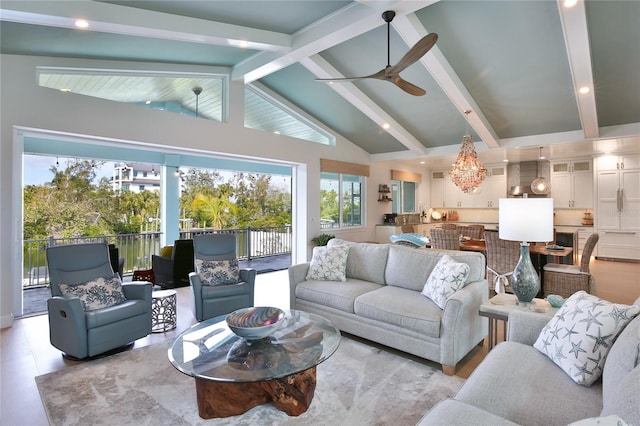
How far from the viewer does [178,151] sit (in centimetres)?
511

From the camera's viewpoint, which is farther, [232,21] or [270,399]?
[232,21]

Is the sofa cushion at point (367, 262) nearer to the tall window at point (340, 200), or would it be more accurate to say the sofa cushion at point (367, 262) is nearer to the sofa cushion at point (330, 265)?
the sofa cushion at point (330, 265)

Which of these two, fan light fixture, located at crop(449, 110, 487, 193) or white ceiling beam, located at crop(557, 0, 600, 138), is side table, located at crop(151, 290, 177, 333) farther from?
white ceiling beam, located at crop(557, 0, 600, 138)

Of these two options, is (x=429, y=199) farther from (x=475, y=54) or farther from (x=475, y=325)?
(x=475, y=325)

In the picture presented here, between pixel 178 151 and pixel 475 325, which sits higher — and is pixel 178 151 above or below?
above

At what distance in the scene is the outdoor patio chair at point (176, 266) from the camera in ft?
17.0

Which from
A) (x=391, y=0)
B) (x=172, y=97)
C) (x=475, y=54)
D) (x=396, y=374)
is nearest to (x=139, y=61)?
(x=172, y=97)

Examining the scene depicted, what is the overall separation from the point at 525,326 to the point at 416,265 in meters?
1.35

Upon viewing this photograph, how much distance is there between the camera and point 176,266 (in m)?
5.21

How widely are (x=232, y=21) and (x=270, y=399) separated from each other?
3872 mm

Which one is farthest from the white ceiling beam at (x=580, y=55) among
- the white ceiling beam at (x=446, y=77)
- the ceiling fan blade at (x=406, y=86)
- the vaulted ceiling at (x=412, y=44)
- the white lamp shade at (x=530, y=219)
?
the white lamp shade at (x=530, y=219)

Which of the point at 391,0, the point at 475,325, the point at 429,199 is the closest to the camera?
the point at 475,325

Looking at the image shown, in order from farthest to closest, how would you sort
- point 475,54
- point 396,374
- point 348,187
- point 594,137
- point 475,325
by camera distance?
1. point 348,187
2. point 594,137
3. point 475,54
4. point 475,325
5. point 396,374

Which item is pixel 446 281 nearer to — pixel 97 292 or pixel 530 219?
pixel 530 219
